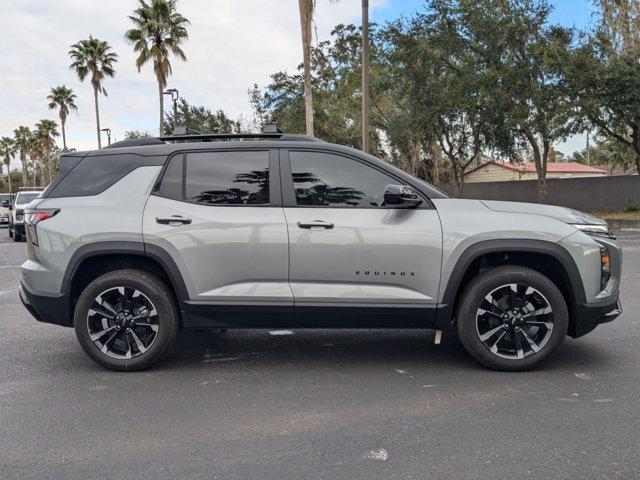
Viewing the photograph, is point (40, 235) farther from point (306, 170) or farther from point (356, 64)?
point (356, 64)

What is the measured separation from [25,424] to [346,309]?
7.62ft

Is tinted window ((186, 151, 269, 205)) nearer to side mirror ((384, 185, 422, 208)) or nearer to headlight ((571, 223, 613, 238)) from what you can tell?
side mirror ((384, 185, 422, 208))

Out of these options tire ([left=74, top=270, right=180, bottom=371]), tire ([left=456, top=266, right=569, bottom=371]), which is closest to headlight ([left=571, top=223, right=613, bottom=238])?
tire ([left=456, top=266, right=569, bottom=371])

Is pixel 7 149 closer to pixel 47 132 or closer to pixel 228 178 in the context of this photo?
pixel 47 132

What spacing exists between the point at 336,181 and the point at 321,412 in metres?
1.82

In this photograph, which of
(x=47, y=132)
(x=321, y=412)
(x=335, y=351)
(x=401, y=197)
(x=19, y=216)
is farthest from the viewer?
(x=47, y=132)

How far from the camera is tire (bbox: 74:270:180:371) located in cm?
448

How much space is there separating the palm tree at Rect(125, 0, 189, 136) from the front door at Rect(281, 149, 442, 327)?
2738 centimetres

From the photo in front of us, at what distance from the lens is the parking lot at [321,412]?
2.99 m

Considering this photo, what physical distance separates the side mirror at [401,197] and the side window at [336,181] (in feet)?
0.51

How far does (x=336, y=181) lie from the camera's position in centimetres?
→ 453

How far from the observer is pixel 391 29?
2384 cm

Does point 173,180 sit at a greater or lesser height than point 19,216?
greater

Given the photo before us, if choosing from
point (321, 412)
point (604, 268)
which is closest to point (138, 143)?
point (321, 412)
